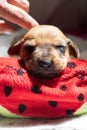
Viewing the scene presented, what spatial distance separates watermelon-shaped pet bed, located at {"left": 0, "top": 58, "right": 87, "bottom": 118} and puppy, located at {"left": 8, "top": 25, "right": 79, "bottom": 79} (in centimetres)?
2

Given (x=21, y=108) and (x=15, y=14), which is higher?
(x=15, y=14)

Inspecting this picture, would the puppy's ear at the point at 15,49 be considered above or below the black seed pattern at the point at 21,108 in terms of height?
above

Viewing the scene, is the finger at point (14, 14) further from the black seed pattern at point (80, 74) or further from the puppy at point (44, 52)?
the black seed pattern at point (80, 74)

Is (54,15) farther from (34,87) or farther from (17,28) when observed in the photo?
(34,87)

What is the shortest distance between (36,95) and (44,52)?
99 millimetres

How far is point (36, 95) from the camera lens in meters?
0.71

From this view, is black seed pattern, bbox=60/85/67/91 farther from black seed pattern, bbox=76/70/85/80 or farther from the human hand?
the human hand

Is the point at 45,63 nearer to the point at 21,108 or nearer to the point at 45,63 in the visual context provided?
the point at 45,63

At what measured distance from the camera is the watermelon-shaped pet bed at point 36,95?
71 cm

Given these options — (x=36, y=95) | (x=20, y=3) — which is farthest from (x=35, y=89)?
(x=20, y=3)

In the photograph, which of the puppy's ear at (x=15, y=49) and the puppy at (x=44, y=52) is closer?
the puppy at (x=44, y=52)

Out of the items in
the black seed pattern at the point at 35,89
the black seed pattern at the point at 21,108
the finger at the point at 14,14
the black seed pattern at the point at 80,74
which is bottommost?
the black seed pattern at the point at 21,108

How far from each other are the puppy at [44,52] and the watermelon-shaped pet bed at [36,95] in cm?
2

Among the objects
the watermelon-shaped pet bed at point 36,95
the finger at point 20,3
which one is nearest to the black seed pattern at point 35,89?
the watermelon-shaped pet bed at point 36,95
